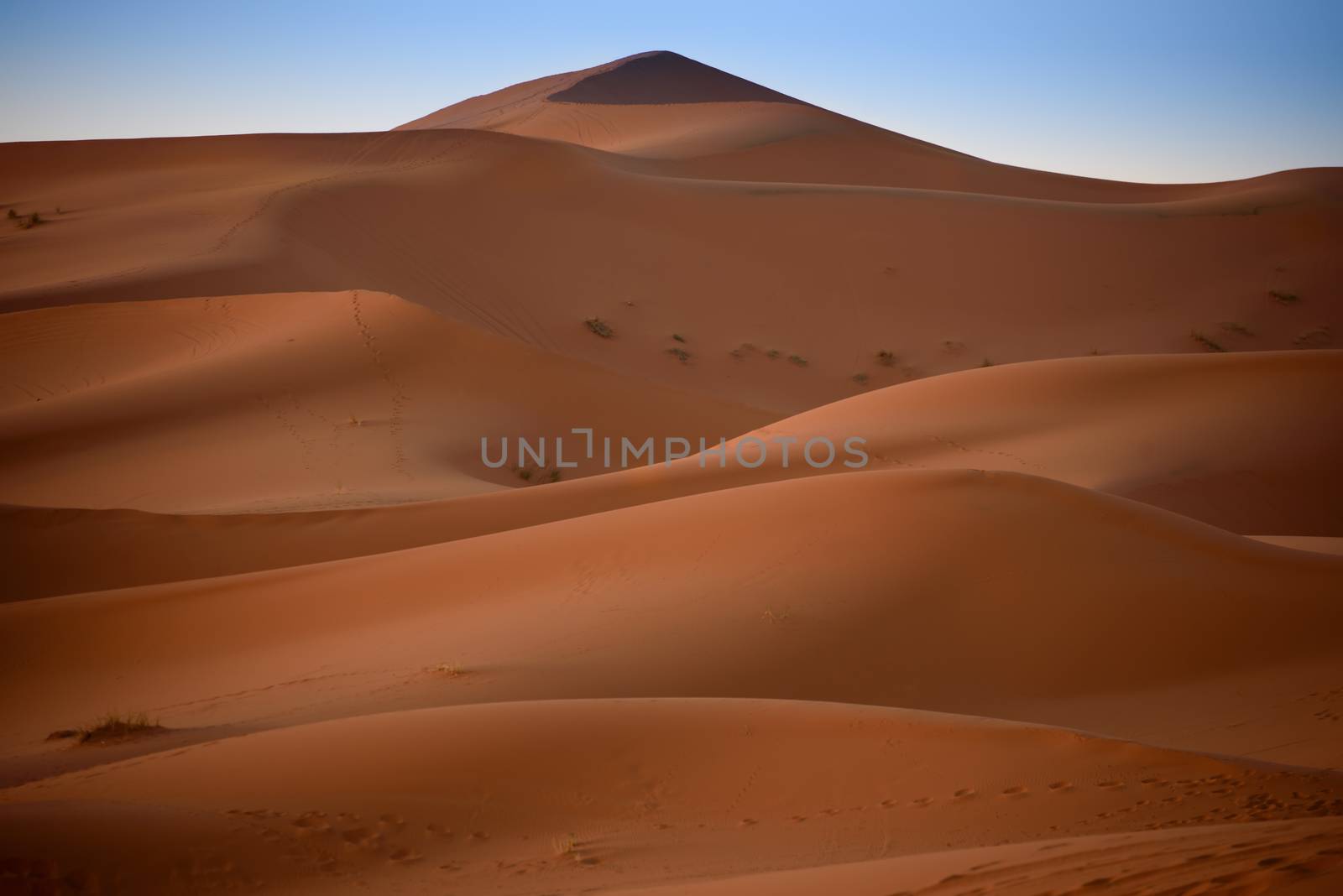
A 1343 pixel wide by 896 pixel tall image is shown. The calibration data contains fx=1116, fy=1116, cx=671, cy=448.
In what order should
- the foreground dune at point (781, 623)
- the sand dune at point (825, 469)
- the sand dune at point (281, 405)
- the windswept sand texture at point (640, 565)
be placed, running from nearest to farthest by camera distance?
1. the windswept sand texture at point (640, 565)
2. the foreground dune at point (781, 623)
3. the sand dune at point (825, 469)
4. the sand dune at point (281, 405)

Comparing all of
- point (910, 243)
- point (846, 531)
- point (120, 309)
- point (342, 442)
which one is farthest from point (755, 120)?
point (846, 531)

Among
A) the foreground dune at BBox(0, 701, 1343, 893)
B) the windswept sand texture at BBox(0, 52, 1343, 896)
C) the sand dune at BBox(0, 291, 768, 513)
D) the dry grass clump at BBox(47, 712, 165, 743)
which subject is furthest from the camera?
the sand dune at BBox(0, 291, 768, 513)

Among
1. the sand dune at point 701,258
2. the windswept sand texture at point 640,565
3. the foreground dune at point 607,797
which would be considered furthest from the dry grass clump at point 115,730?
the sand dune at point 701,258

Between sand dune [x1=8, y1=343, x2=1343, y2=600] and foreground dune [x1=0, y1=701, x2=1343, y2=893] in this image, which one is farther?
sand dune [x1=8, y1=343, x2=1343, y2=600]

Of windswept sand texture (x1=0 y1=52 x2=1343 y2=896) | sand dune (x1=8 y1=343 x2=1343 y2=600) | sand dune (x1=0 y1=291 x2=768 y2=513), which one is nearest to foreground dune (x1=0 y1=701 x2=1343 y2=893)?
windswept sand texture (x1=0 y1=52 x2=1343 y2=896)

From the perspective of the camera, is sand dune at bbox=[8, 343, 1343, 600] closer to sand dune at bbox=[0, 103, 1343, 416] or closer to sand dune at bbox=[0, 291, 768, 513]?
sand dune at bbox=[0, 291, 768, 513]

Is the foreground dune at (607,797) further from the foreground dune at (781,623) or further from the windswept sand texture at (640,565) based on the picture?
the foreground dune at (781,623)

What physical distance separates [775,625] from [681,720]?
221cm

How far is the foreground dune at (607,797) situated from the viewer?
4.20m

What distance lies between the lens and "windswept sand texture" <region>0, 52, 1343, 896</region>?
4.49m

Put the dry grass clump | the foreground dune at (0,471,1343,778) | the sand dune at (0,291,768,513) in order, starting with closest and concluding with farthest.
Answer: the dry grass clump → the foreground dune at (0,471,1343,778) → the sand dune at (0,291,768,513)

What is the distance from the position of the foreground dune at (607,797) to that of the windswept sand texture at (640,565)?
0.02 metres

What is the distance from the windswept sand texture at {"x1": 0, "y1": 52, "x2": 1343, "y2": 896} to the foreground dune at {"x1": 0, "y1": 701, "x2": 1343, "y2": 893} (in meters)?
0.02

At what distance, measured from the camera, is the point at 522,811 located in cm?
488
